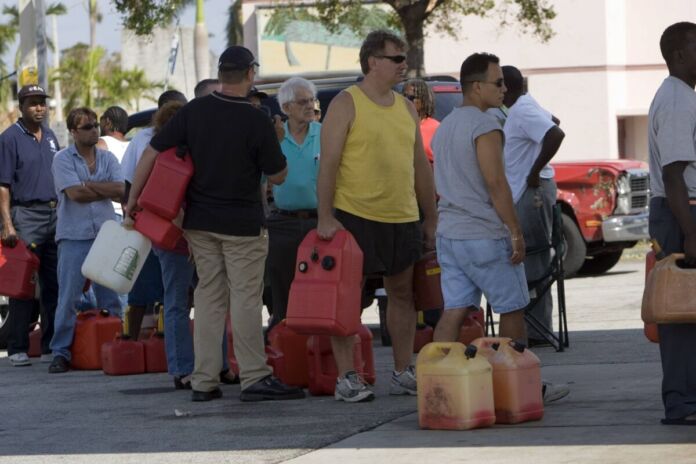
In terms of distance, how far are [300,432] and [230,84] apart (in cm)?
232

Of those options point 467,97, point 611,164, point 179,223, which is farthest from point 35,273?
point 611,164

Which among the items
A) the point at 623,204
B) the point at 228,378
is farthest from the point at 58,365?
the point at 623,204

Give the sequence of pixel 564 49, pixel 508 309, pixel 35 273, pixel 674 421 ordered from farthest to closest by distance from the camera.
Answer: pixel 564 49, pixel 35 273, pixel 508 309, pixel 674 421

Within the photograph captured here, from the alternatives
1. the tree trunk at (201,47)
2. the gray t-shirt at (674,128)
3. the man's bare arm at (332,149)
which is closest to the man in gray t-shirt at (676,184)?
the gray t-shirt at (674,128)

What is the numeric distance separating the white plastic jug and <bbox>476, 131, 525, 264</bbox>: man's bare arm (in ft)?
8.23

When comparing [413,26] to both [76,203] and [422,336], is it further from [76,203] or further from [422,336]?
[422,336]

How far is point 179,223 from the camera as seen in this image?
965cm

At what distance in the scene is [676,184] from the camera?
763 centimetres

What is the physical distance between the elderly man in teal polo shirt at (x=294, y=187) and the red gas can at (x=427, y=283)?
3.14ft

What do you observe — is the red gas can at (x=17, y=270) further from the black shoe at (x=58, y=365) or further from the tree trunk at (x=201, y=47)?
the tree trunk at (x=201, y=47)

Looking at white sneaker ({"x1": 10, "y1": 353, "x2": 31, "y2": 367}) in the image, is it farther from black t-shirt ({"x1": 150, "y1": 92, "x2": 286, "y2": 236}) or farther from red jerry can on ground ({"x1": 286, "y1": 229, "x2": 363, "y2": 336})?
red jerry can on ground ({"x1": 286, "y1": 229, "x2": 363, "y2": 336})

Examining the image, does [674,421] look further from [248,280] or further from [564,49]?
[564,49]

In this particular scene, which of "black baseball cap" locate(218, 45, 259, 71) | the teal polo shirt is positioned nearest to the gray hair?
the teal polo shirt

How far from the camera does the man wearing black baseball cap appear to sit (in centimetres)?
1255
